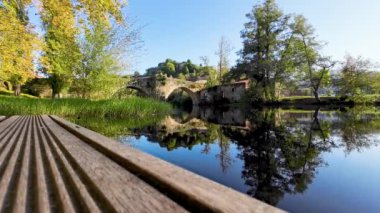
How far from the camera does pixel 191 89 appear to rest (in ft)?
160

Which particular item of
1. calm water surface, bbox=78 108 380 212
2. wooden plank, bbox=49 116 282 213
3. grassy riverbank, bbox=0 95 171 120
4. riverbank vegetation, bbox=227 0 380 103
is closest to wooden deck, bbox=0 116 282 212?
wooden plank, bbox=49 116 282 213

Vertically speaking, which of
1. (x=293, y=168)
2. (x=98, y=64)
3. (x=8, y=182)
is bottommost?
(x=293, y=168)

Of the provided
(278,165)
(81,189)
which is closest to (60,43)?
(278,165)

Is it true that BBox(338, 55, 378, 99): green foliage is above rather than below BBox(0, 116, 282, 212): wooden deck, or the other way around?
above

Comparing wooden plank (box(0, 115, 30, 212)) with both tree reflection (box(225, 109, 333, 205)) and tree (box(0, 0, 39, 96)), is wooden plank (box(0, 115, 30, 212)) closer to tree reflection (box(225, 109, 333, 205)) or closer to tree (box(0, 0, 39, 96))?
tree reflection (box(225, 109, 333, 205))

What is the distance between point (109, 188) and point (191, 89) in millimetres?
47641

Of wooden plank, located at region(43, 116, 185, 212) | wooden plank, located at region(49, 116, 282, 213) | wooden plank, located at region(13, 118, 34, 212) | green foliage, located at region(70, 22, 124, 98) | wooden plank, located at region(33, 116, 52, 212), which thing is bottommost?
wooden plank, located at region(13, 118, 34, 212)

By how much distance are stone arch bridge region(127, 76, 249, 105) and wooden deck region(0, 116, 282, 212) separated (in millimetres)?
37135

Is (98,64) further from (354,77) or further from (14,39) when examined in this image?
(354,77)

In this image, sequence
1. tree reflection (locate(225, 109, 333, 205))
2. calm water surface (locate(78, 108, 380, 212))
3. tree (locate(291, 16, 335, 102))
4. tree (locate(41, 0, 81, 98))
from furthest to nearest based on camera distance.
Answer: tree (locate(291, 16, 335, 102)) < tree (locate(41, 0, 81, 98)) < tree reflection (locate(225, 109, 333, 205)) < calm water surface (locate(78, 108, 380, 212))

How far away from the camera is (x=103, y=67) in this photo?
52.7 feet

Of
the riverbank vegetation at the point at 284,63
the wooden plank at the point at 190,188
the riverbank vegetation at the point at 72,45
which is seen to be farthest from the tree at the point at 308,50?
the wooden plank at the point at 190,188

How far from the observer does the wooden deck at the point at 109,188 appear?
98cm

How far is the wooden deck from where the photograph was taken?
0.98 m
